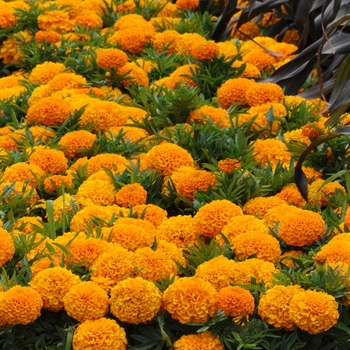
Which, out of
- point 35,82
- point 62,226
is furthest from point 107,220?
point 35,82

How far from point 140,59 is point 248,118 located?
1.02 meters

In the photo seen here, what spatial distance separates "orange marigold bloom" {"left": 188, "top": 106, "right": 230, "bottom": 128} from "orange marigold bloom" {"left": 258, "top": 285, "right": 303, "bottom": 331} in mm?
1450

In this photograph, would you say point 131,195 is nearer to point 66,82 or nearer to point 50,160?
point 50,160

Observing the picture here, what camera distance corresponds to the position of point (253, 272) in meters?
3.05

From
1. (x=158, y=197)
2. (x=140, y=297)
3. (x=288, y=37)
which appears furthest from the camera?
(x=288, y=37)

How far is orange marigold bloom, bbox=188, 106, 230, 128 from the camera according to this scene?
4.23 metres

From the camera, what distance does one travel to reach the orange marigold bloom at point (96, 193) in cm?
359

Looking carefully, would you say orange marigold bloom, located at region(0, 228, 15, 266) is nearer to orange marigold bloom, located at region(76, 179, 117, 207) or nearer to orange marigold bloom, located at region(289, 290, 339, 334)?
orange marigold bloom, located at region(76, 179, 117, 207)

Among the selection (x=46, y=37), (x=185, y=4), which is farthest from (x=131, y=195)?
(x=185, y=4)

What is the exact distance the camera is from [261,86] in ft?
14.5

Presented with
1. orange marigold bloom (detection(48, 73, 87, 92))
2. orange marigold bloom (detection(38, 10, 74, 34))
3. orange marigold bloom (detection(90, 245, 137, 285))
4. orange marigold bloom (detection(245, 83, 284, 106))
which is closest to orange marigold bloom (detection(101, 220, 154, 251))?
orange marigold bloom (detection(90, 245, 137, 285))

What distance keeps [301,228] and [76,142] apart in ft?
4.04

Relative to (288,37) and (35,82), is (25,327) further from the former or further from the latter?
(288,37)

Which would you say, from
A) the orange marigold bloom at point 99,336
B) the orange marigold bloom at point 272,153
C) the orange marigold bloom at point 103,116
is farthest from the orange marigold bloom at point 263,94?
the orange marigold bloom at point 99,336
